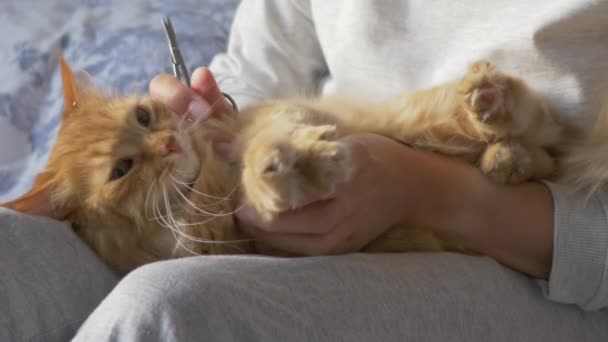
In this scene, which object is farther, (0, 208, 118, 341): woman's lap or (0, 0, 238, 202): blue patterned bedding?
(0, 0, 238, 202): blue patterned bedding

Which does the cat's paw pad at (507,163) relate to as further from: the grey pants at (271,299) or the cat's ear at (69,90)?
the cat's ear at (69,90)

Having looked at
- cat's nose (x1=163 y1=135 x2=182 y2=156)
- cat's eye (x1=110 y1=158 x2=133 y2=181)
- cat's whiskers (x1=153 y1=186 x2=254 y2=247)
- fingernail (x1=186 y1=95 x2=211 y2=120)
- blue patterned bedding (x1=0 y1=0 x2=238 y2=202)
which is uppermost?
cat's nose (x1=163 y1=135 x2=182 y2=156)

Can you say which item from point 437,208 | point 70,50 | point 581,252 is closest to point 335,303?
point 437,208

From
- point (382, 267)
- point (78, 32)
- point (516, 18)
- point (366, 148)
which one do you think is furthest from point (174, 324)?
point (78, 32)

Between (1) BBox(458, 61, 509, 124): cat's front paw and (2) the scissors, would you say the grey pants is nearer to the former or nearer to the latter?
(1) BBox(458, 61, 509, 124): cat's front paw

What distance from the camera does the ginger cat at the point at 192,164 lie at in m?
0.96

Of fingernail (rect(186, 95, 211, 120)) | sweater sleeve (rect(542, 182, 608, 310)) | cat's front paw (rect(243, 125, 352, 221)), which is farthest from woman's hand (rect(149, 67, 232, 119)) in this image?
sweater sleeve (rect(542, 182, 608, 310))

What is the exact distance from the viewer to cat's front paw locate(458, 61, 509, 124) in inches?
36.1

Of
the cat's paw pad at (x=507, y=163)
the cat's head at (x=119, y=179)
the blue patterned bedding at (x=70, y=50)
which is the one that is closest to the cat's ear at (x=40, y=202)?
the cat's head at (x=119, y=179)

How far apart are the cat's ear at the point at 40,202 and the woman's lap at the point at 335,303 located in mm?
316

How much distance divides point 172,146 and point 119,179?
10 centimetres

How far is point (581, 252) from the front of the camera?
0.95 m

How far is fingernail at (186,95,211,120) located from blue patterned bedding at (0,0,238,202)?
0.48m

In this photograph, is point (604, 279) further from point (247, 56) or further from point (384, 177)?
point (247, 56)
